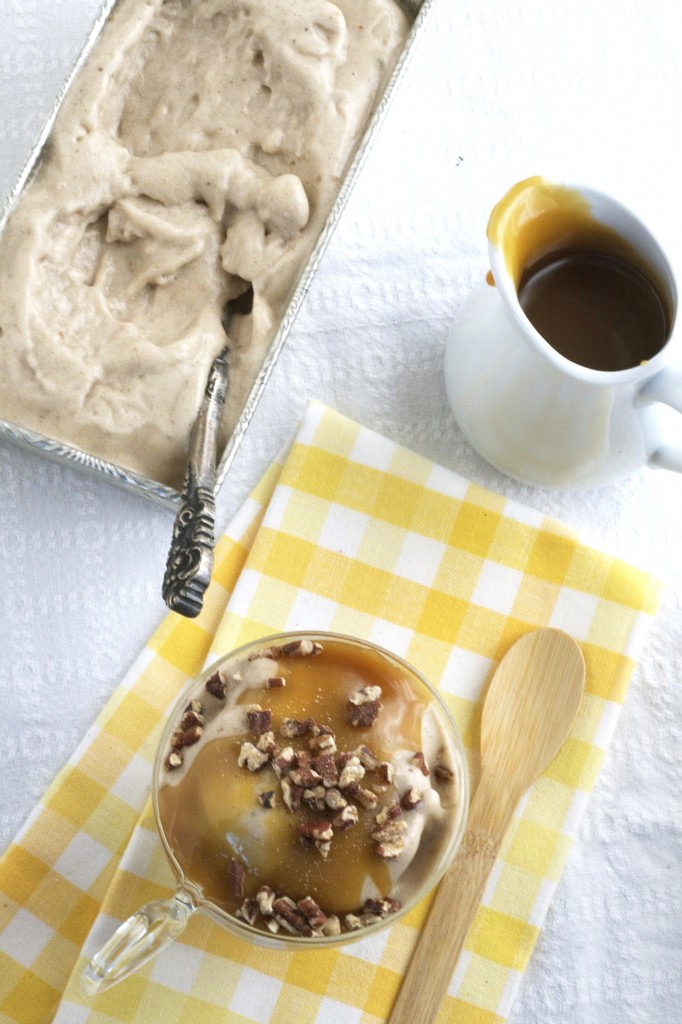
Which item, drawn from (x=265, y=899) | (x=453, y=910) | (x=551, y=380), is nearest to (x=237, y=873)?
(x=265, y=899)

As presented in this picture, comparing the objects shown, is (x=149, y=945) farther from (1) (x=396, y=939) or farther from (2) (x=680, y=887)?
(2) (x=680, y=887)

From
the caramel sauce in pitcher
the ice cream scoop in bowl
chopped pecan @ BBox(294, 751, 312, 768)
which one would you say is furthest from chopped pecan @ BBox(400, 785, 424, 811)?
the caramel sauce in pitcher

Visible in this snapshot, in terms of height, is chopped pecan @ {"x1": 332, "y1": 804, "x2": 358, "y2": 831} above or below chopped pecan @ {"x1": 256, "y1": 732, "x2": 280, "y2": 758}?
below

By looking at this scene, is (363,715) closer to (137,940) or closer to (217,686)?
(217,686)

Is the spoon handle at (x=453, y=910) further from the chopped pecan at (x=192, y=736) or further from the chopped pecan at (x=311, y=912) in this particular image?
the chopped pecan at (x=192, y=736)

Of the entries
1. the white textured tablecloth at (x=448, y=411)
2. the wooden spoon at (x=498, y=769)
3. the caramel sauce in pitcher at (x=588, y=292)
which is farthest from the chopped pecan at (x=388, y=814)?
the caramel sauce in pitcher at (x=588, y=292)

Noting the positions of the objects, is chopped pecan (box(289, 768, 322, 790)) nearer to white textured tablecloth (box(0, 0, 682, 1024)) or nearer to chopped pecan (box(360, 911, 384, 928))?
chopped pecan (box(360, 911, 384, 928))
